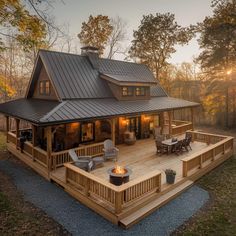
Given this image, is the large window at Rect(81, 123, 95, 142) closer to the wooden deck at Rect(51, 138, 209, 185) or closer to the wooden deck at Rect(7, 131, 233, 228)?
the wooden deck at Rect(7, 131, 233, 228)

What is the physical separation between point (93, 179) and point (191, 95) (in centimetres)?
2439

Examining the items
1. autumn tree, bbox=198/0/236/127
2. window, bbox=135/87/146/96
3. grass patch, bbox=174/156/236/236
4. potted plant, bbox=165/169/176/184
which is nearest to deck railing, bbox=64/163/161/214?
potted plant, bbox=165/169/176/184

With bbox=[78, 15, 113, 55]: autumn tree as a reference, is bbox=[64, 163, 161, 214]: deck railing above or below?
below

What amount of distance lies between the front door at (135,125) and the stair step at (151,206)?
725 centimetres

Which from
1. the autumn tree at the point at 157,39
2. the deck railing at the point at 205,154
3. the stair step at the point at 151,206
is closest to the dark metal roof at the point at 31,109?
the stair step at the point at 151,206

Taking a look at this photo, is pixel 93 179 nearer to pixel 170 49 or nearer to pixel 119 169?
pixel 119 169

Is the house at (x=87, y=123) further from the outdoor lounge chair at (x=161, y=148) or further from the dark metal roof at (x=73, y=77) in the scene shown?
the outdoor lounge chair at (x=161, y=148)

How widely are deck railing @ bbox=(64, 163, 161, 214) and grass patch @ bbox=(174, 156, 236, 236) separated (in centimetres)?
166

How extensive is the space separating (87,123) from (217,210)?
8.66 m

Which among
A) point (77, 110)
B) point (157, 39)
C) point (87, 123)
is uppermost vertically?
point (157, 39)

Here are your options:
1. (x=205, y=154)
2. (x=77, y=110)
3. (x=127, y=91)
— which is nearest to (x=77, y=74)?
(x=127, y=91)

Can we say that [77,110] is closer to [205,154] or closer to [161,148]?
[161,148]

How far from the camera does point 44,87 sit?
13773 millimetres

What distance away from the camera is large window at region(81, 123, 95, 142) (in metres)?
12.9
